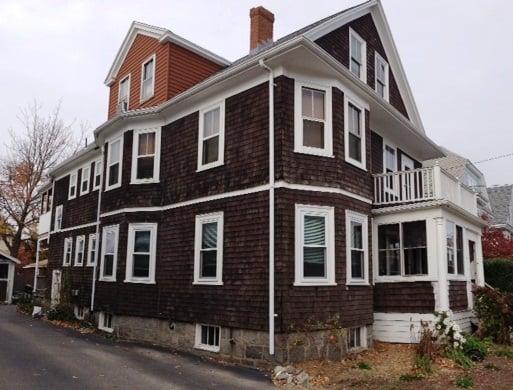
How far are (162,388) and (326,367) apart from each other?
12.7ft

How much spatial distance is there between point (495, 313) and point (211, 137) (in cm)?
966

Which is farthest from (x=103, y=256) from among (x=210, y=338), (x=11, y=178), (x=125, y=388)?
(x=11, y=178)

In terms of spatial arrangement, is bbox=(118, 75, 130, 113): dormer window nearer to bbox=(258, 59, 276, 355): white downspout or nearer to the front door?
bbox=(258, 59, 276, 355): white downspout

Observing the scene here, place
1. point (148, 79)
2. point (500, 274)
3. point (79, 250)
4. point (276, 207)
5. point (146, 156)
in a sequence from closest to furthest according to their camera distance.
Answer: point (276, 207), point (146, 156), point (148, 79), point (500, 274), point (79, 250)

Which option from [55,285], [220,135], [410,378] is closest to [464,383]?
[410,378]

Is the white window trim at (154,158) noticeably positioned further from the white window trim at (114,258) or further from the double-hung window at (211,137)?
the double-hung window at (211,137)

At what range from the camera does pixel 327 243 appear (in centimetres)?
1223

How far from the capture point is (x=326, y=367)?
10992 millimetres

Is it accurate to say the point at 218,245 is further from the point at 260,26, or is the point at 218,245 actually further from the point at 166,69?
the point at 260,26

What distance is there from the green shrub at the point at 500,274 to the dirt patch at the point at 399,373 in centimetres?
933

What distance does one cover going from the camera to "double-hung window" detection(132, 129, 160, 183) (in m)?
16.2

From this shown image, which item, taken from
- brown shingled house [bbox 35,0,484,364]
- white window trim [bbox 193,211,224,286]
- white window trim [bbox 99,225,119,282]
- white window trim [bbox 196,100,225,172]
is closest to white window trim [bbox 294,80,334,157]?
brown shingled house [bbox 35,0,484,364]

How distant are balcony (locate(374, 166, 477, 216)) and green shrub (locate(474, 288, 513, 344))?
2871mm

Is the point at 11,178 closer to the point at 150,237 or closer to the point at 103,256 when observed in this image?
the point at 103,256
